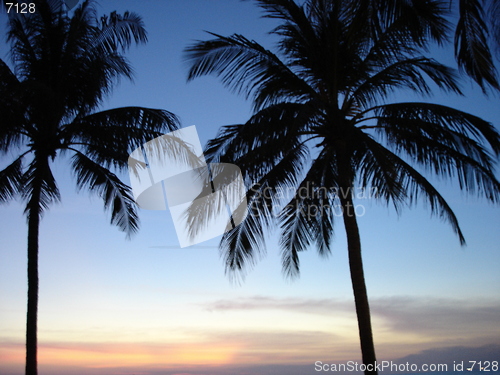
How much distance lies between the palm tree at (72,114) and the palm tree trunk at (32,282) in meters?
0.02

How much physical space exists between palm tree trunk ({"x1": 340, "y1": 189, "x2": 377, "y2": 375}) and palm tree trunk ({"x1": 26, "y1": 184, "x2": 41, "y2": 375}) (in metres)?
6.24

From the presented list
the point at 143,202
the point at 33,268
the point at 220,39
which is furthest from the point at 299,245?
the point at 33,268

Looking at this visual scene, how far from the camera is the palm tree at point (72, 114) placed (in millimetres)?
11195

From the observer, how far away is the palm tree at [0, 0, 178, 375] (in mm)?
11195

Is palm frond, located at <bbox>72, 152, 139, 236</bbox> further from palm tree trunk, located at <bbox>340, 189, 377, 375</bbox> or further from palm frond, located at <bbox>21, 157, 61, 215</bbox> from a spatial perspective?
palm tree trunk, located at <bbox>340, 189, 377, 375</bbox>

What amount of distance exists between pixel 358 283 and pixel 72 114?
292 inches

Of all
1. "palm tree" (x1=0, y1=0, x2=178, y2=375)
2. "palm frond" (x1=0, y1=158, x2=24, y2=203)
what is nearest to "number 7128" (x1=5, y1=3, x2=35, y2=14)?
"palm tree" (x1=0, y1=0, x2=178, y2=375)

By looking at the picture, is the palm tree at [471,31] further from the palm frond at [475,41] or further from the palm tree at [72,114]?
the palm tree at [72,114]

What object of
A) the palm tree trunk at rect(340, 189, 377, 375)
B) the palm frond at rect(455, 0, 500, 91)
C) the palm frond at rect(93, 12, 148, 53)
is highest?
the palm frond at rect(93, 12, 148, 53)

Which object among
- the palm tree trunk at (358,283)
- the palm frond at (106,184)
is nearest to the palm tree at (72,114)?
the palm frond at (106,184)

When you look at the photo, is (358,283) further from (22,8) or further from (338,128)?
(22,8)

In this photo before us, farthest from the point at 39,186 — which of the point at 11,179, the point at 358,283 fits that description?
the point at 358,283

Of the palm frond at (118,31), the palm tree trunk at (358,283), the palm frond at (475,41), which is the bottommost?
the palm tree trunk at (358,283)

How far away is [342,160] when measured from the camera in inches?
394
